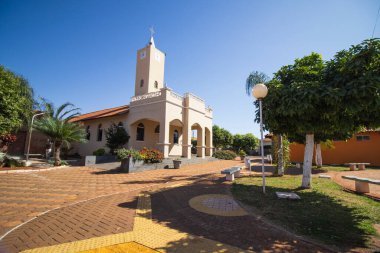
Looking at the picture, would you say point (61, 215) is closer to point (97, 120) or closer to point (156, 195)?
point (156, 195)

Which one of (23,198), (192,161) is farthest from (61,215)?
(192,161)

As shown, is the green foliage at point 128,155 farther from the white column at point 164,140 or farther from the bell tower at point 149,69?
the bell tower at point 149,69

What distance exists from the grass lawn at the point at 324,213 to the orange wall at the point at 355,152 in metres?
15.4

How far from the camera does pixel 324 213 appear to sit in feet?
15.8

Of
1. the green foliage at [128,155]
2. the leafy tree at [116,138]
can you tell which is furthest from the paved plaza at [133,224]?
the leafy tree at [116,138]

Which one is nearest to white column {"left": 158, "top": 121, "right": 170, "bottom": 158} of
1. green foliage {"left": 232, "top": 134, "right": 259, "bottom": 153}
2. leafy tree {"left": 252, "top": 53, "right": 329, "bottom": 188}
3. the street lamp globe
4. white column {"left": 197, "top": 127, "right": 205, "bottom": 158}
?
white column {"left": 197, "top": 127, "right": 205, "bottom": 158}

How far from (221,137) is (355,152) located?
23.1 metres

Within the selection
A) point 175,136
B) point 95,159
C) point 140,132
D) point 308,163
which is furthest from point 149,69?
point 308,163

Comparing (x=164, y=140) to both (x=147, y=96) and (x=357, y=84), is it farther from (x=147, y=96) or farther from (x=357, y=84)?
(x=357, y=84)

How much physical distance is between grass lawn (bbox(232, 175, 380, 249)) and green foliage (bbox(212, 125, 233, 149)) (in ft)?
105

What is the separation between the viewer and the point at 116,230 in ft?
12.6

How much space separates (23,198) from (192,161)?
13281mm

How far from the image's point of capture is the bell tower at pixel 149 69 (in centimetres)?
2234

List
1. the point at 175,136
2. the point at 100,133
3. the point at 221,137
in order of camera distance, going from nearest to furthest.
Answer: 1. the point at 100,133
2. the point at 175,136
3. the point at 221,137
